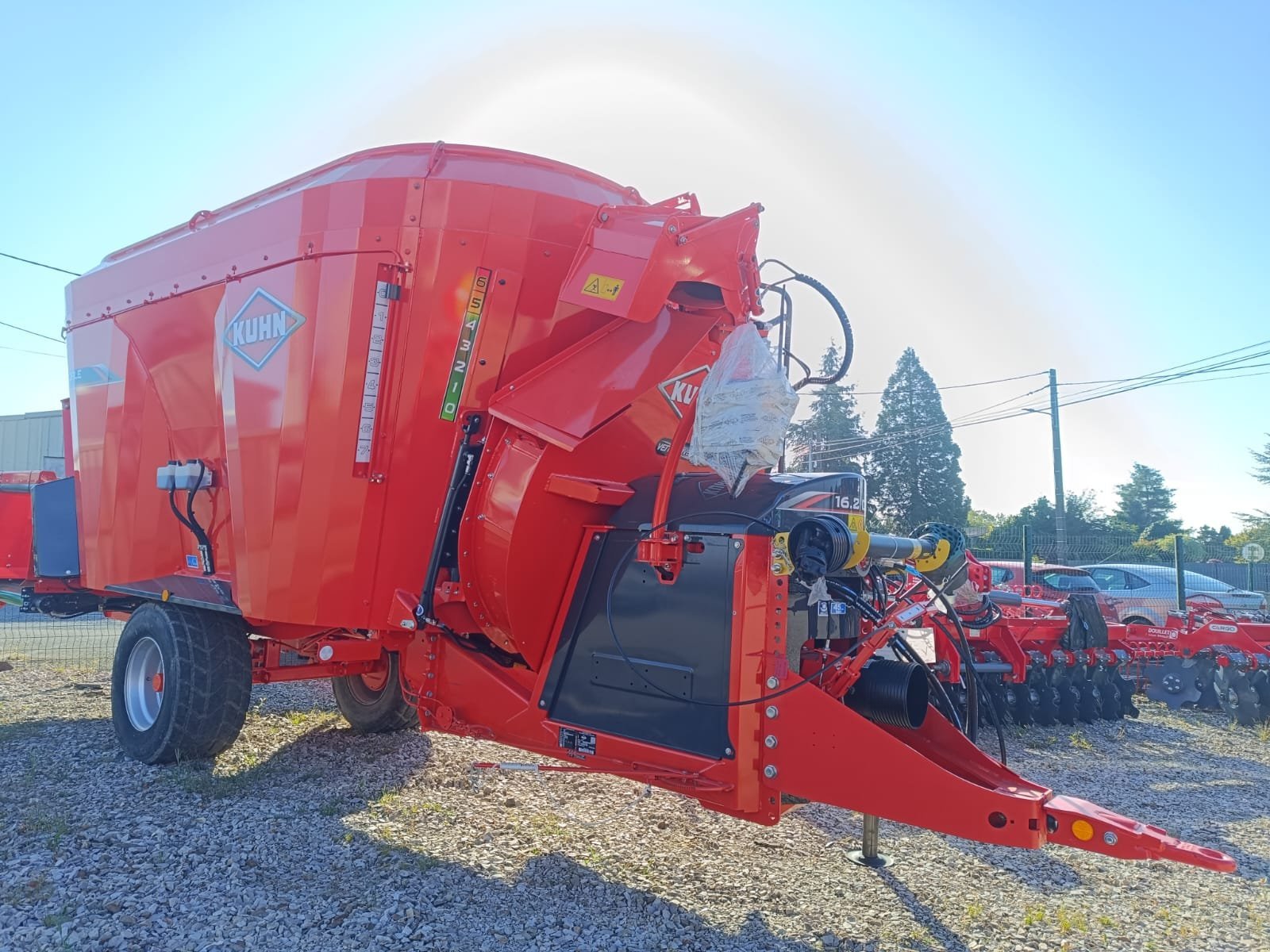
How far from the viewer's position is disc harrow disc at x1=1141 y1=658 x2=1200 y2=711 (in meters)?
9.26

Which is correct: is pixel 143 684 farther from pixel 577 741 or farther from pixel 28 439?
pixel 28 439

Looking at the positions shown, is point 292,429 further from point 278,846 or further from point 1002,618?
point 1002,618

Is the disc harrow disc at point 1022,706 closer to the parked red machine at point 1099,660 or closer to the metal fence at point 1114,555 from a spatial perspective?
the parked red machine at point 1099,660

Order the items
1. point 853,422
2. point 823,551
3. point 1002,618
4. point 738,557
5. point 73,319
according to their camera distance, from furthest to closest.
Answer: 1. point 853,422
2. point 1002,618
3. point 73,319
4. point 738,557
5. point 823,551

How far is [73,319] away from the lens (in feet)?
20.2

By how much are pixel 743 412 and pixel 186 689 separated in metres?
3.71

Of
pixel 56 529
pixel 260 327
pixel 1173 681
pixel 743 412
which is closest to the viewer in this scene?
pixel 743 412

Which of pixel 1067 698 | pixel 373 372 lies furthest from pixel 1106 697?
pixel 373 372

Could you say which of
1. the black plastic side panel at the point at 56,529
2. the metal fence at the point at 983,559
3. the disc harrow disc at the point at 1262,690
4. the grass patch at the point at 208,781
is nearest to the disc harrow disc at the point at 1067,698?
the disc harrow disc at the point at 1262,690

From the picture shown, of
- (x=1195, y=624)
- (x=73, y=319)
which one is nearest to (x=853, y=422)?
(x=1195, y=624)

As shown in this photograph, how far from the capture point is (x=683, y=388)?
4480mm

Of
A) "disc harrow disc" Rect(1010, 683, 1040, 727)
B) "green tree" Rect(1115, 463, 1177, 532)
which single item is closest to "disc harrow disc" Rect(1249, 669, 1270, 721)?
"disc harrow disc" Rect(1010, 683, 1040, 727)

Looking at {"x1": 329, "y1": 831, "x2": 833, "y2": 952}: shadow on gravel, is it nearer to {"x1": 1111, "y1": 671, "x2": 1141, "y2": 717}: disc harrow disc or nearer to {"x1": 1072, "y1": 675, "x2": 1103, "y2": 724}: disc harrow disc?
{"x1": 1072, "y1": 675, "x2": 1103, "y2": 724}: disc harrow disc

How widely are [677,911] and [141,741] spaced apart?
3580mm
